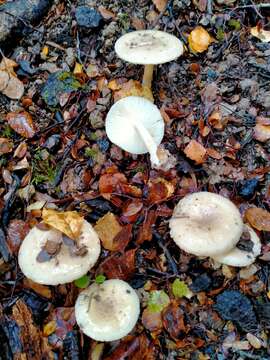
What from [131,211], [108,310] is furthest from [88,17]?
[108,310]

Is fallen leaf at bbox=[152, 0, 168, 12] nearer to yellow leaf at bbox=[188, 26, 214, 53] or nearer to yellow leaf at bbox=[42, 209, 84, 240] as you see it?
yellow leaf at bbox=[188, 26, 214, 53]

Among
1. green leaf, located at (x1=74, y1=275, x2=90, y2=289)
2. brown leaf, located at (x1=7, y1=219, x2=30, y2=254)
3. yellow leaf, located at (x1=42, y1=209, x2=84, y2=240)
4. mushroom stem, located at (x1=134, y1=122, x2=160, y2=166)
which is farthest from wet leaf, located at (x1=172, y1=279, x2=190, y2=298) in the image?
brown leaf, located at (x1=7, y1=219, x2=30, y2=254)

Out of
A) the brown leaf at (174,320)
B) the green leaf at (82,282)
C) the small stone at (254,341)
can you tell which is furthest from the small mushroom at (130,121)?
the small stone at (254,341)

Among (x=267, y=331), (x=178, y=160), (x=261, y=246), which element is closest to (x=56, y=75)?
(x=178, y=160)

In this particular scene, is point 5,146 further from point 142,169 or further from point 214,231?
point 214,231

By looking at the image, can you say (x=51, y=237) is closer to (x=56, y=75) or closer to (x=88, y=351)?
(x=88, y=351)

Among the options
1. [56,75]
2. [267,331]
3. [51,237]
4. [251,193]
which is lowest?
[267,331]
